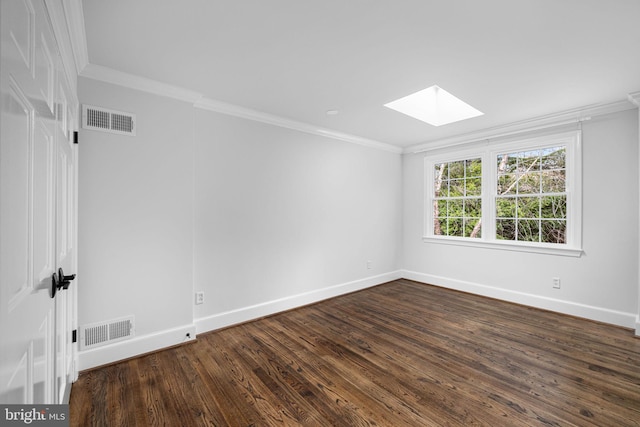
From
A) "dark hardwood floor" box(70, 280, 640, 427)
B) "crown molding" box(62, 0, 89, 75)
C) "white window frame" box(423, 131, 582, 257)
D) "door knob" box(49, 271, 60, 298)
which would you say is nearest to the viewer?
"door knob" box(49, 271, 60, 298)

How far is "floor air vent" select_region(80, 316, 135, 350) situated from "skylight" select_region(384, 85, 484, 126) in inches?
142

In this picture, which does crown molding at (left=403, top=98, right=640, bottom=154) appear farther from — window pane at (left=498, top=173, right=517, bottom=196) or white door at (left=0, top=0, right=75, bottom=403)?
white door at (left=0, top=0, right=75, bottom=403)

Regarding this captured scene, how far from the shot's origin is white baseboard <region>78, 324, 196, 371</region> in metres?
2.41

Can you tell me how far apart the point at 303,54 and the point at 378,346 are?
269cm

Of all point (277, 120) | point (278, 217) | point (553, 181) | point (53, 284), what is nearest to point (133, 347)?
point (53, 284)

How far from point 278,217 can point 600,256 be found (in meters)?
3.89

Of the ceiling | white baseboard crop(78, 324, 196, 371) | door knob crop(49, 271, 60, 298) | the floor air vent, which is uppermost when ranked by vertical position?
the ceiling

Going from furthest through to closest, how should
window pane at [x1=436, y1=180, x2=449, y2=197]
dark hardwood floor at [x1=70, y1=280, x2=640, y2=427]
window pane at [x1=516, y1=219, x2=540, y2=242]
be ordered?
window pane at [x1=436, y1=180, x2=449, y2=197], window pane at [x1=516, y1=219, x2=540, y2=242], dark hardwood floor at [x1=70, y1=280, x2=640, y2=427]

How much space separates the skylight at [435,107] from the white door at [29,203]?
10.5ft

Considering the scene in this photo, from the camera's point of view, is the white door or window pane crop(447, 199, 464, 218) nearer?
the white door

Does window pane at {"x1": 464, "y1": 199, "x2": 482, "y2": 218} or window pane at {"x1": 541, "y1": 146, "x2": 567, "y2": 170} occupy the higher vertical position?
window pane at {"x1": 541, "y1": 146, "x2": 567, "y2": 170}

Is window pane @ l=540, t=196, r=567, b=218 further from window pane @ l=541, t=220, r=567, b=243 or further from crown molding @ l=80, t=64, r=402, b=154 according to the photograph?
crown molding @ l=80, t=64, r=402, b=154

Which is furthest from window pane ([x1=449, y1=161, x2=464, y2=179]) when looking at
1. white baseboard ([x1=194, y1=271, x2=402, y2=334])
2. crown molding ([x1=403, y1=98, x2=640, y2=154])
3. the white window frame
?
white baseboard ([x1=194, y1=271, x2=402, y2=334])

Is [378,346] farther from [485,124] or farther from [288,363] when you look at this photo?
[485,124]
